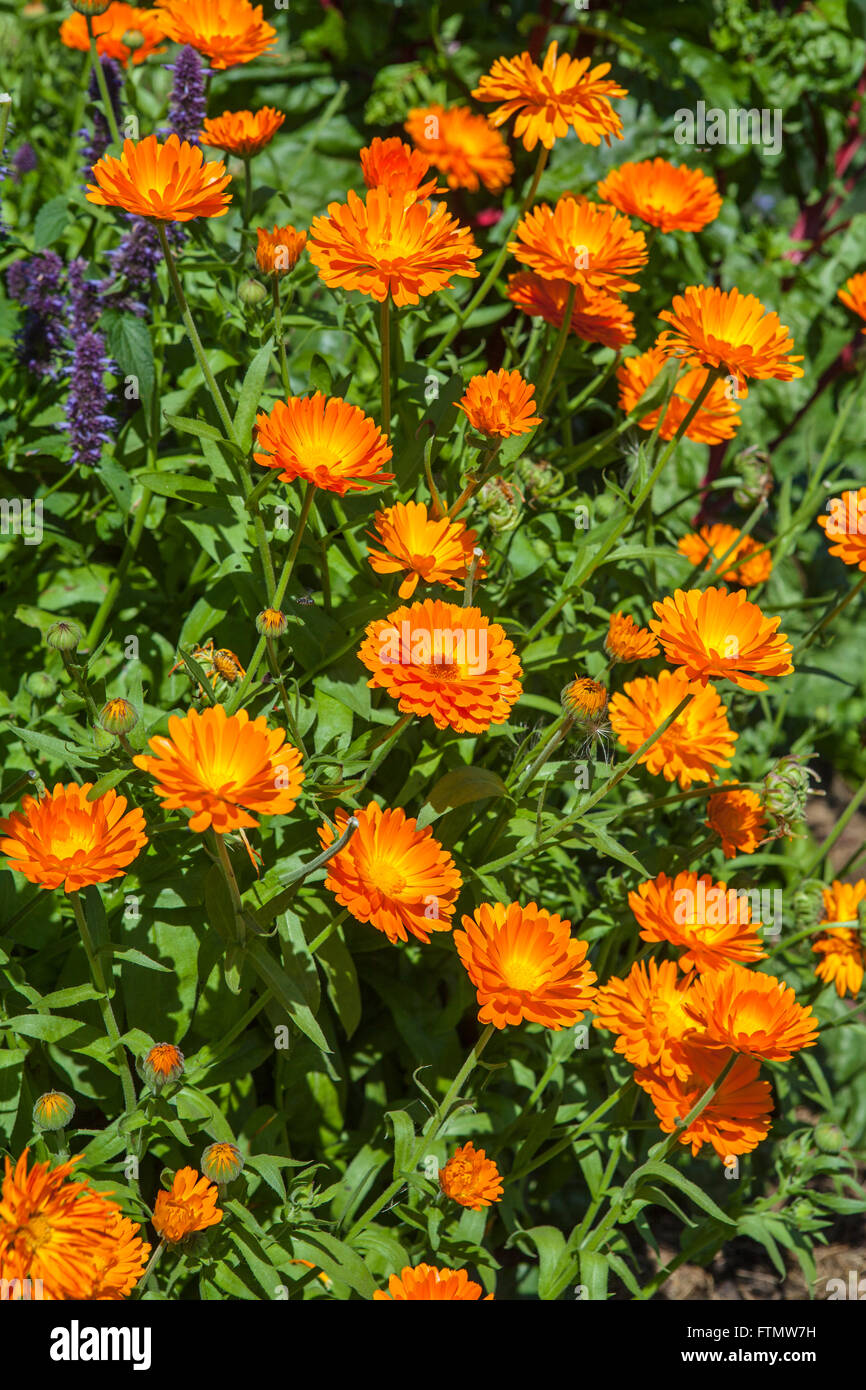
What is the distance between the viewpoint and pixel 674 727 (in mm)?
1852

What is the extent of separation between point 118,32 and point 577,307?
1.06 meters

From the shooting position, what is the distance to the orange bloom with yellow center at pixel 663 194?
2.06m

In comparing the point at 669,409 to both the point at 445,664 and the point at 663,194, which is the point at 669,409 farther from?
the point at 445,664

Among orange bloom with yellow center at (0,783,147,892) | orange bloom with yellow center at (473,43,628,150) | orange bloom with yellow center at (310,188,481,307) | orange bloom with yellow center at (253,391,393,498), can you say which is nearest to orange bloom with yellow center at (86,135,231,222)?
orange bloom with yellow center at (310,188,481,307)

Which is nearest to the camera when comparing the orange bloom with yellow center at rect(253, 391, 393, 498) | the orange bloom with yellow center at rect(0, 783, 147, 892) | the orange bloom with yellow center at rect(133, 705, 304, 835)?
the orange bloom with yellow center at rect(133, 705, 304, 835)

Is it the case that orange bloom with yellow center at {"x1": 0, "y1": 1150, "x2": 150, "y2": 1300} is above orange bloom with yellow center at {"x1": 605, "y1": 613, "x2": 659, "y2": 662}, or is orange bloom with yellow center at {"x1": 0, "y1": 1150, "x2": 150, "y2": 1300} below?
below

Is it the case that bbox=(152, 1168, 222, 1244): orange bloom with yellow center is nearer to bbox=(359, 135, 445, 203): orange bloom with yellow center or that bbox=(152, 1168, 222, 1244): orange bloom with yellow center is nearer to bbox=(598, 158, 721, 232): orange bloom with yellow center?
bbox=(359, 135, 445, 203): orange bloom with yellow center

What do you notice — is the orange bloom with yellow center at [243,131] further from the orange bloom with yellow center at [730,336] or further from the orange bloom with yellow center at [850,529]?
the orange bloom with yellow center at [850,529]

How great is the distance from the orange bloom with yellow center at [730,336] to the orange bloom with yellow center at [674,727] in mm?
442

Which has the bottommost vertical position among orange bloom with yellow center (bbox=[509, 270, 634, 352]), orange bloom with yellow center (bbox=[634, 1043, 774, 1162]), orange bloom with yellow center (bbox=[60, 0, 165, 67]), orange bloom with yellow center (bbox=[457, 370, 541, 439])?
orange bloom with yellow center (bbox=[634, 1043, 774, 1162])

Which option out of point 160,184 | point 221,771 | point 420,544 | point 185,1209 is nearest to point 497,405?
point 420,544

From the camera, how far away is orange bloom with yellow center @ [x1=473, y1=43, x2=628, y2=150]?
1.82 metres

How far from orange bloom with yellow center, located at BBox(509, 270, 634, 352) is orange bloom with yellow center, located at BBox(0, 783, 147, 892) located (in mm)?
1004
